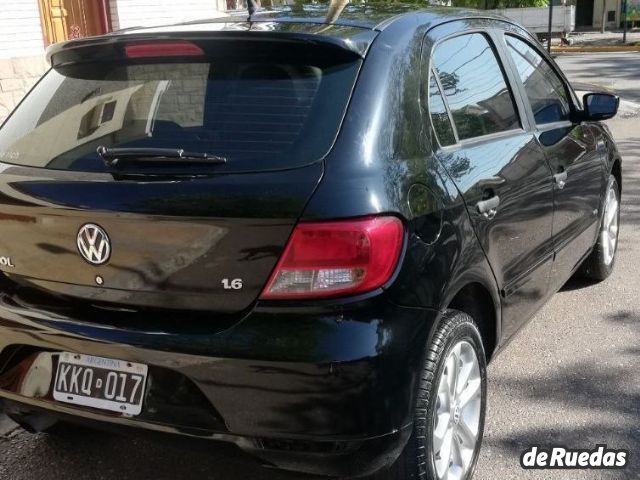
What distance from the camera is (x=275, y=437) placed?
216cm

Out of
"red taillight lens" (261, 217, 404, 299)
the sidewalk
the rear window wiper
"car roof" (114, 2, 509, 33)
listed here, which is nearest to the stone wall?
"car roof" (114, 2, 509, 33)

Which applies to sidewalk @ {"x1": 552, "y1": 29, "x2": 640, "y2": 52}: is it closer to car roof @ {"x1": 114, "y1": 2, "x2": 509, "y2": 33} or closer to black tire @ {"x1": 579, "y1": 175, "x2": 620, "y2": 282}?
black tire @ {"x1": 579, "y1": 175, "x2": 620, "y2": 282}

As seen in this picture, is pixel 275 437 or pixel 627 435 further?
pixel 627 435

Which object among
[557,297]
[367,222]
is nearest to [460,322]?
[367,222]

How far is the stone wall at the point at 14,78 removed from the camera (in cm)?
785

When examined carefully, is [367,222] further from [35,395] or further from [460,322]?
[35,395]

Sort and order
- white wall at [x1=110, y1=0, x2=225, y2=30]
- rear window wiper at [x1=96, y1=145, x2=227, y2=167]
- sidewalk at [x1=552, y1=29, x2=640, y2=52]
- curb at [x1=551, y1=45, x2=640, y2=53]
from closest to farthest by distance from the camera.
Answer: rear window wiper at [x1=96, y1=145, x2=227, y2=167] → white wall at [x1=110, y1=0, x2=225, y2=30] → curb at [x1=551, y1=45, x2=640, y2=53] → sidewalk at [x1=552, y1=29, x2=640, y2=52]

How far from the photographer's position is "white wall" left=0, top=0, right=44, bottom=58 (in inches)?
314

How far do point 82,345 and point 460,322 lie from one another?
1.24 m

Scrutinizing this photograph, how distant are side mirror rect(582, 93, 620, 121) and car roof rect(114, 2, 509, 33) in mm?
1191

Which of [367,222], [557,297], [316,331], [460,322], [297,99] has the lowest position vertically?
[557,297]

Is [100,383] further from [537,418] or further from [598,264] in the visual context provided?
[598,264]

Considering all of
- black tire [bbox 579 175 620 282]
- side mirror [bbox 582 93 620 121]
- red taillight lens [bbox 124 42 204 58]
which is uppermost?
red taillight lens [bbox 124 42 204 58]

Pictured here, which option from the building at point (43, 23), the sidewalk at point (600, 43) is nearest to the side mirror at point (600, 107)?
the building at point (43, 23)
